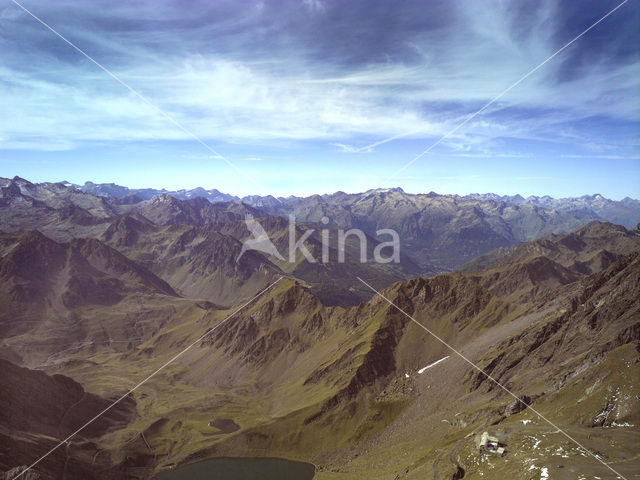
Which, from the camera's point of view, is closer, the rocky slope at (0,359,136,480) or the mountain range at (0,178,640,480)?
the mountain range at (0,178,640,480)

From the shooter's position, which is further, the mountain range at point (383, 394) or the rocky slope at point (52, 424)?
the rocky slope at point (52, 424)

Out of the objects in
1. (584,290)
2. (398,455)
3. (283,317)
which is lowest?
(398,455)

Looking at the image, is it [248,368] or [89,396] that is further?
[248,368]

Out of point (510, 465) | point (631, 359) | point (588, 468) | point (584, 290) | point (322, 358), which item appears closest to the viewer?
point (588, 468)

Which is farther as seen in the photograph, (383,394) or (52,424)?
(383,394)

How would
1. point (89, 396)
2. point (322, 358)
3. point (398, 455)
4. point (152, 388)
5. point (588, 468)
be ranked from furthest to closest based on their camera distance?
point (152, 388) < point (322, 358) < point (89, 396) < point (398, 455) < point (588, 468)

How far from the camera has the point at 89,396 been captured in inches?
4938

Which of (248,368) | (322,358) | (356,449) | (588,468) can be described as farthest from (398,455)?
(248,368)

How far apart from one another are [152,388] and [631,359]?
153m

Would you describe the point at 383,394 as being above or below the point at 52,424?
above

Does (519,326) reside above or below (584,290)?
below

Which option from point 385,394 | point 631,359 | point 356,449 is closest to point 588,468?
point 631,359

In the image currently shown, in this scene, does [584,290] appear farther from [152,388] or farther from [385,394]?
[152,388]

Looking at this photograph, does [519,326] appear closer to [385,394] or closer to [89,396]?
[385,394]
